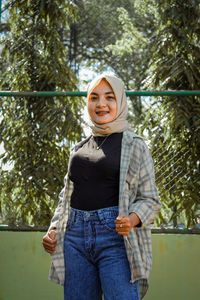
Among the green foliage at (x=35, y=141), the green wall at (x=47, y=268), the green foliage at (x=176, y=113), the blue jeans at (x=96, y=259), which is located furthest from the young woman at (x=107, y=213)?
the green foliage at (x=35, y=141)

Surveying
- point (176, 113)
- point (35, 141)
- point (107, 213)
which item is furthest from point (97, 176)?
point (35, 141)

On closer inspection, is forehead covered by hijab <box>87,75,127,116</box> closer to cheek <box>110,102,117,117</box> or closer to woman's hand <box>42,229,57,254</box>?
cheek <box>110,102,117,117</box>

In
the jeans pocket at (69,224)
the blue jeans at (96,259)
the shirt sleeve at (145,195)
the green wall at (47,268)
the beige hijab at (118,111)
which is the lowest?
the green wall at (47,268)

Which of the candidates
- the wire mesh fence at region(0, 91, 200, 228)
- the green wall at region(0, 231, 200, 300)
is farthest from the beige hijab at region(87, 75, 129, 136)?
the wire mesh fence at region(0, 91, 200, 228)

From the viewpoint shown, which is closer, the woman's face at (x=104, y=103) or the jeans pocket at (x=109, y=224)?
the jeans pocket at (x=109, y=224)

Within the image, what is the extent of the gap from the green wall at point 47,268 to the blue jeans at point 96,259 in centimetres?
102

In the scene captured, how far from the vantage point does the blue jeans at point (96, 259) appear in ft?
4.42

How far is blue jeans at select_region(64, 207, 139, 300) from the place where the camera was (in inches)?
53.1

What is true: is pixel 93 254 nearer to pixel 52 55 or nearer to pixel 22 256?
pixel 22 256

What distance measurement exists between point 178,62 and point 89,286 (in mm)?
2451

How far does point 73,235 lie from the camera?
57.2 inches

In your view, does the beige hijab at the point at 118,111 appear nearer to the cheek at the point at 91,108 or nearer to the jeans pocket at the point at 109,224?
the cheek at the point at 91,108

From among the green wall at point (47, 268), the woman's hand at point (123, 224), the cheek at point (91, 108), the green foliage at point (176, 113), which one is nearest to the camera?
the woman's hand at point (123, 224)

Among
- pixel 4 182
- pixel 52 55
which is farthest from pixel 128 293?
pixel 52 55
